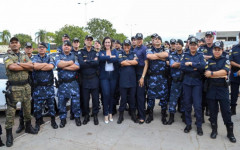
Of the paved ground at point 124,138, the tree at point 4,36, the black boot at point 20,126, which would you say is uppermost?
the tree at point 4,36

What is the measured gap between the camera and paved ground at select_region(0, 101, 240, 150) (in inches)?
134

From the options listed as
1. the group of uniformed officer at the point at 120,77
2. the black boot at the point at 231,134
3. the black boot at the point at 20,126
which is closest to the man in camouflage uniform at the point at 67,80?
the group of uniformed officer at the point at 120,77

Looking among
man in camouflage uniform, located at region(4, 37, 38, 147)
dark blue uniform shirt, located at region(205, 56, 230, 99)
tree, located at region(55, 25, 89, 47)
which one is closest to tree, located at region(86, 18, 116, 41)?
tree, located at region(55, 25, 89, 47)

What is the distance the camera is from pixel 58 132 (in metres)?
4.07

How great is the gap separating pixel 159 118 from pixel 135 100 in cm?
76

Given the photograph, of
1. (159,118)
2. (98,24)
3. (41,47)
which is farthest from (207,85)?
(98,24)

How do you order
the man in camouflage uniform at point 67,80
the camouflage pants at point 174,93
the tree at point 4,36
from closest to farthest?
the man in camouflage uniform at point 67,80 → the camouflage pants at point 174,93 → the tree at point 4,36

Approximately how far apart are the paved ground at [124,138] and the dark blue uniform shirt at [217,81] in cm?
85

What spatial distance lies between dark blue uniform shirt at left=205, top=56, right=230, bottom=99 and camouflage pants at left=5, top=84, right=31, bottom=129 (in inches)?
144

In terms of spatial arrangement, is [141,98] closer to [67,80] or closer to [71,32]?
[67,80]

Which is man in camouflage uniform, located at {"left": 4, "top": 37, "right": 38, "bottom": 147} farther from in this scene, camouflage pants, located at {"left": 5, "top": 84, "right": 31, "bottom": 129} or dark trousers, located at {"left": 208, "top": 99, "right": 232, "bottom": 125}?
dark trousers, located at {"left": 208, "top": 99, "right": 232, "bottom": 125}

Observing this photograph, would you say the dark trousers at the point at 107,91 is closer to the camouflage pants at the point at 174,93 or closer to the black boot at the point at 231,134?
the camouflage pants at the point at 174,93

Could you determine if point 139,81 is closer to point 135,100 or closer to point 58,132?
point 135,100

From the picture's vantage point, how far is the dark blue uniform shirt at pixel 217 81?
3604 millimetres
